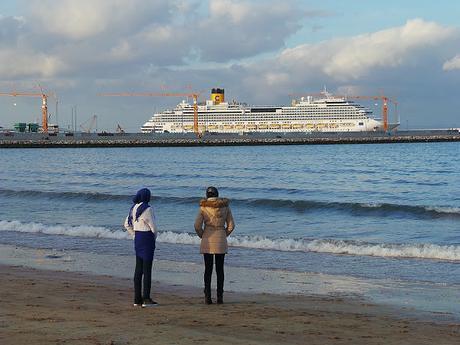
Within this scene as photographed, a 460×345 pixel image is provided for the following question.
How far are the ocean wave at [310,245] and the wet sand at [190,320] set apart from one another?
204 inches

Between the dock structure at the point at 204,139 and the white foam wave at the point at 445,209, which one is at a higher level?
the dock structure at the point at 204,139

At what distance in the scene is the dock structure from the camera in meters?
104

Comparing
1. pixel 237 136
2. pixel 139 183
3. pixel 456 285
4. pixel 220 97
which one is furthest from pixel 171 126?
pixel 456 285

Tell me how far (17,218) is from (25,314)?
14799 millimetres

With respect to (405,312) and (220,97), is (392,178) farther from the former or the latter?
(220,97)

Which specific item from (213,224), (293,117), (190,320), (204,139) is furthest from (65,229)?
(293,117)

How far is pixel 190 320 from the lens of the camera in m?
7.44

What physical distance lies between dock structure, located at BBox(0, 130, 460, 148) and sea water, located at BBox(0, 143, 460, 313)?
6481cm

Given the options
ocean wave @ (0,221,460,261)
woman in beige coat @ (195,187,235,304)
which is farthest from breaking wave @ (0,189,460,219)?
woman in beige coat @ (195,187,235,304)

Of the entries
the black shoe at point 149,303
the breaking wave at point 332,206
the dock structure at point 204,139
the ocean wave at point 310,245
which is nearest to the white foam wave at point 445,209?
the breaking wave at point 332,206

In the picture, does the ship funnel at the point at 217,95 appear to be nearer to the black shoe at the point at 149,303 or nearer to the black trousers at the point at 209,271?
the black trousers at the point at 209,271

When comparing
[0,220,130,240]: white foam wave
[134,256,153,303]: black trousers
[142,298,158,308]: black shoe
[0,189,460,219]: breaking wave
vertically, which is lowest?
[0,220,130,240]: white foam wave

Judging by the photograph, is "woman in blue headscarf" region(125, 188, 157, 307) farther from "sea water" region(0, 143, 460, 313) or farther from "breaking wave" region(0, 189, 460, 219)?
"breaking wave" region(0, 189, 460, 219)

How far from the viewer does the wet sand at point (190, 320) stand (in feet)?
21.5
